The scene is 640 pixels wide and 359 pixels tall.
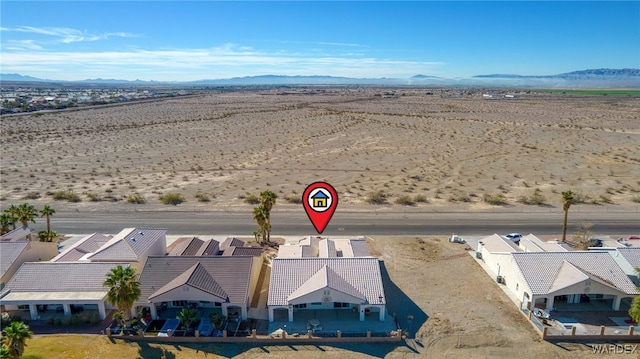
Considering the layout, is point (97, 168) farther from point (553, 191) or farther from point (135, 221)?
point (553, 191)

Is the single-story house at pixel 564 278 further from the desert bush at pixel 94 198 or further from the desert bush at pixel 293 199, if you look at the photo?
the desert bush at pixel 94 198

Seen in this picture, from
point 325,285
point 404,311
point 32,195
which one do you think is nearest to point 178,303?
point 325,285

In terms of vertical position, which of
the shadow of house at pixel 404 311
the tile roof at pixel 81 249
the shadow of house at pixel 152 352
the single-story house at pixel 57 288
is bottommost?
the shadow of house at pixel 152 352

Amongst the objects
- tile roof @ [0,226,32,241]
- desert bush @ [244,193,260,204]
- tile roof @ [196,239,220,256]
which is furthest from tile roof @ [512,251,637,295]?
tile roof @ [0,226,32,241]

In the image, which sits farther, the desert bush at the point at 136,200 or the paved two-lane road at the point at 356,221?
the desert bush at the point at 136,200

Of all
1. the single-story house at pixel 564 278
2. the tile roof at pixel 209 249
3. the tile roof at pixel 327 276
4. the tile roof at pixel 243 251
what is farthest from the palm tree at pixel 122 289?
the single-story house at pixel 564 278

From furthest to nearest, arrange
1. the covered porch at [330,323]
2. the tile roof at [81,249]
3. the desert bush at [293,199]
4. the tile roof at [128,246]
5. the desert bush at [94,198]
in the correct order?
1. the desert bush at [94,198]
2. the desert bush at [293,199]
3. the tile roof at [81,249]
4. the tile roof at [128,246]
5. the covered porch at [330,323]

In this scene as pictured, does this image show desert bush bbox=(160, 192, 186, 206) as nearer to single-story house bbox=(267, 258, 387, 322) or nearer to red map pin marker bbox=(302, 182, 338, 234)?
red map pin marker bbox=(302, 182, 338, 234)

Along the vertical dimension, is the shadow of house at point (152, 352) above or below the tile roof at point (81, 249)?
below
